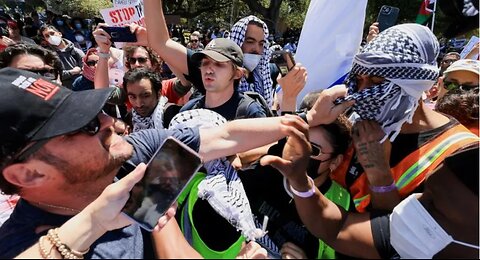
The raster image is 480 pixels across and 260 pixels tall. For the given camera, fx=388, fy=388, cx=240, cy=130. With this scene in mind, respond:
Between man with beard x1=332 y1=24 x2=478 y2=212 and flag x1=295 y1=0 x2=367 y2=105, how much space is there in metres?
0.87

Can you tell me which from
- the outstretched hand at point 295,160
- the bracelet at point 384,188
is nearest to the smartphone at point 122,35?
the outstretched hand at point 295,160

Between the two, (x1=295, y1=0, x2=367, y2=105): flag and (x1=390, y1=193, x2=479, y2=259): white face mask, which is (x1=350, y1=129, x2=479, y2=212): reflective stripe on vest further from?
(x1=295, y1=0, x2=367, y2=105): flag

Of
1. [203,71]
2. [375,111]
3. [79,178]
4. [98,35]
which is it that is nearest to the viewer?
[79,178]

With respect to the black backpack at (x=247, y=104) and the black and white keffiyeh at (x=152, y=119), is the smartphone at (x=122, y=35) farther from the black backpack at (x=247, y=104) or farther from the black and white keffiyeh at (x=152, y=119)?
the black backpack at (x=247, y=104)

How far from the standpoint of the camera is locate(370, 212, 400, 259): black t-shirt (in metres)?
1.23

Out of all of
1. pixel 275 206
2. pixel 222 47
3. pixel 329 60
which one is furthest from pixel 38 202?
pixel 329 60

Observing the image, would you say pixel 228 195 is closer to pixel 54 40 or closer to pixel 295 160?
pixel 295 160

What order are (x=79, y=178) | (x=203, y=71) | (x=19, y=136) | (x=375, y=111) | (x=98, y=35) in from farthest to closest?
(x=98, y=35) → (x=203, y=71) → (x=375, y=111) → (x=79, y=178) → (x=19, y=136)

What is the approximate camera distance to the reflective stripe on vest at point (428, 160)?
1.54 m

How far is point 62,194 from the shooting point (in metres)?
1.33

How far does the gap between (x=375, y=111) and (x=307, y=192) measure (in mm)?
541

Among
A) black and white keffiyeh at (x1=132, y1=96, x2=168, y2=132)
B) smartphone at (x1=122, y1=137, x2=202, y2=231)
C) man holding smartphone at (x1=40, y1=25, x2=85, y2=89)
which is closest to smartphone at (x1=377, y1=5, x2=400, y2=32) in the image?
black and white keffiyeh at (x1=132, y1=96, x2=168, y2=132)

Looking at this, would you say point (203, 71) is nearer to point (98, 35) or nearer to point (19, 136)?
point (98, 35)

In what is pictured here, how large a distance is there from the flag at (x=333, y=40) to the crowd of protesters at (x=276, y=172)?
1.68 ft
